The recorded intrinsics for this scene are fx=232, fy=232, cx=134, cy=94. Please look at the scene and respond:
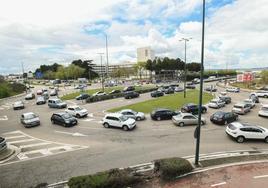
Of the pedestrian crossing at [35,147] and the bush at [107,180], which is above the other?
the bush at [107,180]

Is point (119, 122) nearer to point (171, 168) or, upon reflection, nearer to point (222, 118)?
point (222, 118)

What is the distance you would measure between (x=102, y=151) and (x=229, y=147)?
33.3 ft

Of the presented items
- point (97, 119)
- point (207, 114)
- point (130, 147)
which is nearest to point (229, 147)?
point (130, 147)

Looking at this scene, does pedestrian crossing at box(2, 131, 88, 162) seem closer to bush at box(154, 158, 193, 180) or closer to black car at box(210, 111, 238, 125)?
bush at box(154, 158, 193, 180)

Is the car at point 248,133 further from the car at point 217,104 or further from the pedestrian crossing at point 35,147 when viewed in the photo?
the car at point 217,104

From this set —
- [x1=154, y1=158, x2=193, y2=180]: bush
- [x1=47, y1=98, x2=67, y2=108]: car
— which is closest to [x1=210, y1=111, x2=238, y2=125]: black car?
[x1=154, y1=158, x2=193, y2=180]: bush

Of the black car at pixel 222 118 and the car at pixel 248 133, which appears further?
the black car at pixel 222 118

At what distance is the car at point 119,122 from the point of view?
2445cm

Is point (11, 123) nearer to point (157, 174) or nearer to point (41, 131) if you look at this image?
point (41, 131)

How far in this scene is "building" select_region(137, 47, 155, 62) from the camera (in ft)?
568

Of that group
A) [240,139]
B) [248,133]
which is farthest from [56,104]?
[248,133]

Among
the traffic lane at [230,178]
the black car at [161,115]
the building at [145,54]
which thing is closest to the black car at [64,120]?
the black car at [161,115]

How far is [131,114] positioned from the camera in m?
28.7

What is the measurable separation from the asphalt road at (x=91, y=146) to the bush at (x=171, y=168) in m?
2.86
